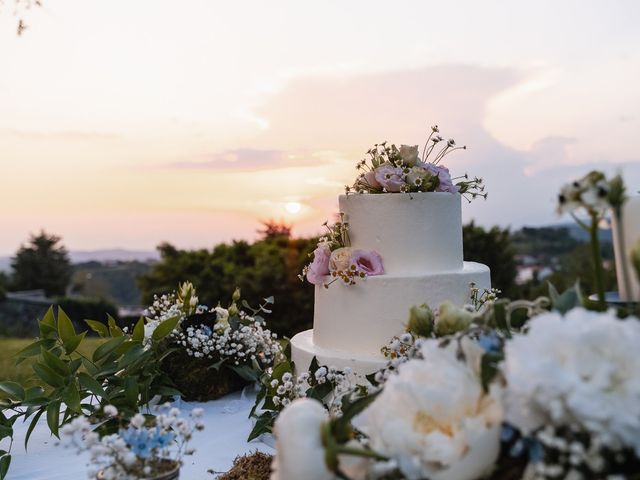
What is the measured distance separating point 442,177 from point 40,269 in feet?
78.0

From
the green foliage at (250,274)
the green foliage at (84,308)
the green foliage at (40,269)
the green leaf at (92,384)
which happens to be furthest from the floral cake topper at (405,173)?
the green foliage at (40,269)

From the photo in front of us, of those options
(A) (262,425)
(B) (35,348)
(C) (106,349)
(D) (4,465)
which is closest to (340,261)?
(A) (262,425)

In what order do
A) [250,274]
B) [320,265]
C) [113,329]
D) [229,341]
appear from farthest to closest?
[250,274] < [229,341] < [113,329] < [320,265]

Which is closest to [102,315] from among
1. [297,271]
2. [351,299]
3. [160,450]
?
[297,271]

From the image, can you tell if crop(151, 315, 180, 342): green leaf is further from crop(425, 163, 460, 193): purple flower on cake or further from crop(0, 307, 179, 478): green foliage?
crop(425, 163, 460, 193): purple flower on cake

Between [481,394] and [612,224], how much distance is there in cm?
56

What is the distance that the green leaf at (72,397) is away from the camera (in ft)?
10.0

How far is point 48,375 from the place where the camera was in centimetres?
319

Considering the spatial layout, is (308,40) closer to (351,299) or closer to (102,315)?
(351,299)

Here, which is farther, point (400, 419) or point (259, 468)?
point (259, 468)

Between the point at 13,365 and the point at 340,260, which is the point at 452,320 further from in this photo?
the point at 13,365

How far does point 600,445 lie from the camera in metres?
0.87

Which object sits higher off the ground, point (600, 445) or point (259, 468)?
point (600, 445)

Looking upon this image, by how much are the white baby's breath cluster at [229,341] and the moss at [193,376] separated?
5 centimetres
